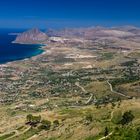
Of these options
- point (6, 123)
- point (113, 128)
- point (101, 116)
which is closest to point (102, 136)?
Answer: point (113, 128)

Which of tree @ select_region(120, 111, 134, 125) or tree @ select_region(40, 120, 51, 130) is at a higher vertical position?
tree @ select_region(120, 111, 134, 125)

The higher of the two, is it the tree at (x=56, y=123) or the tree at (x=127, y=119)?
the tree at (x=127, y=119)

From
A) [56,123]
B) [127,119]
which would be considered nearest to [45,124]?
[56,123]

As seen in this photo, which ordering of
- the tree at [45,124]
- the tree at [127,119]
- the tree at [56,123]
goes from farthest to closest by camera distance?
the tree at [56,123] → the tree at [45,124] → the tree at [127,119]

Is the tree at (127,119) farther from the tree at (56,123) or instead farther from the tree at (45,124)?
the tree at (45,124)

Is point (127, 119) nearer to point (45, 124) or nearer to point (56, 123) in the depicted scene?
point (56, 123)

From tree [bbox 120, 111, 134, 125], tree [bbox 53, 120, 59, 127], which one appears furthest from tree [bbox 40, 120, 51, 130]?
tree [bbox 120, 111, 134, 125]

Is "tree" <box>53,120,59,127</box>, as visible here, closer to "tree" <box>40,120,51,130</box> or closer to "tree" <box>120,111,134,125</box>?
"tree" <box>40,120,51,130</box>

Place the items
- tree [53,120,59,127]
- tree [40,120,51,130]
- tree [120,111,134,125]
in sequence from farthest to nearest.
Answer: tree [53,120,59,127], tree [40,120,51,130], tree [120,111,134,125]

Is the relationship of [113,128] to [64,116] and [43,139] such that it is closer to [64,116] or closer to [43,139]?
[43,139]

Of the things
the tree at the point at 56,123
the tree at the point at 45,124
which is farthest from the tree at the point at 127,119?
the tree at the point at 45,124

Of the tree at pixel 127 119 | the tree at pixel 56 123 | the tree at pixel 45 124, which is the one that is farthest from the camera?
the tree at pixel 56 123

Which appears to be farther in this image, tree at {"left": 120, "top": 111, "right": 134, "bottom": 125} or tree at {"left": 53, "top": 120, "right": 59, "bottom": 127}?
tree at {"left": 53, "top": 120, "right": 59, "bottom": 127}

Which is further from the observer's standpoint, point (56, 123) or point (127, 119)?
point (56, 123)
